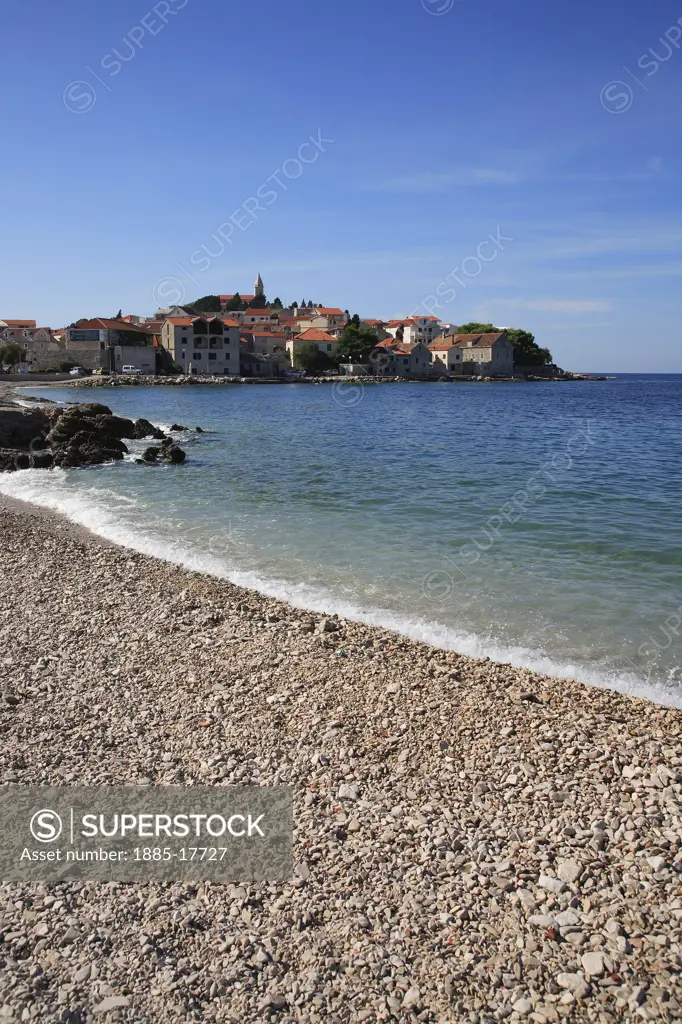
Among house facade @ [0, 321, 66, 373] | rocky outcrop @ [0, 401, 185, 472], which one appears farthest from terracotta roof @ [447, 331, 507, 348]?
rocky outcrop @ [0, 401, 185, 472]

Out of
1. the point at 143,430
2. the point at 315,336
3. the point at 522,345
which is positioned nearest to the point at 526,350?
the point at 522,345

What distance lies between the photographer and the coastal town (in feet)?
361

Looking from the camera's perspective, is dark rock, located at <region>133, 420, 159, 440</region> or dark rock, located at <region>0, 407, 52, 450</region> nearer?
dark rock, located at <region>0, 407, 52, 450</region>

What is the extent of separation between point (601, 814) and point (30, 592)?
8849 mm

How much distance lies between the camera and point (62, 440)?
2950cm

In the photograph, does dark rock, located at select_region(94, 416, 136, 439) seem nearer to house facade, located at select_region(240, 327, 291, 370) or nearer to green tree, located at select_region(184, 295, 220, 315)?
house facade, located at select_region(240, 327, 291, 370)

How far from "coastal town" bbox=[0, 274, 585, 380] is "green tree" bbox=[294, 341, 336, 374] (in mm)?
193

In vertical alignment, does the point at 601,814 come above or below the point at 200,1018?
above

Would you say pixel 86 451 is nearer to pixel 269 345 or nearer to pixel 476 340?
pixel 269 345

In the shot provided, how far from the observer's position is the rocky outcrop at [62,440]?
87.1ft

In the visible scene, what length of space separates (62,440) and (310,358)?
103996mm

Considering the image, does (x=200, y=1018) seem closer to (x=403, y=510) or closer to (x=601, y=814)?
(x=601, y=814)

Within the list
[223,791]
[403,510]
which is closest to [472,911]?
[223,791]

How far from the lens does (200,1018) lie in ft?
12.8
